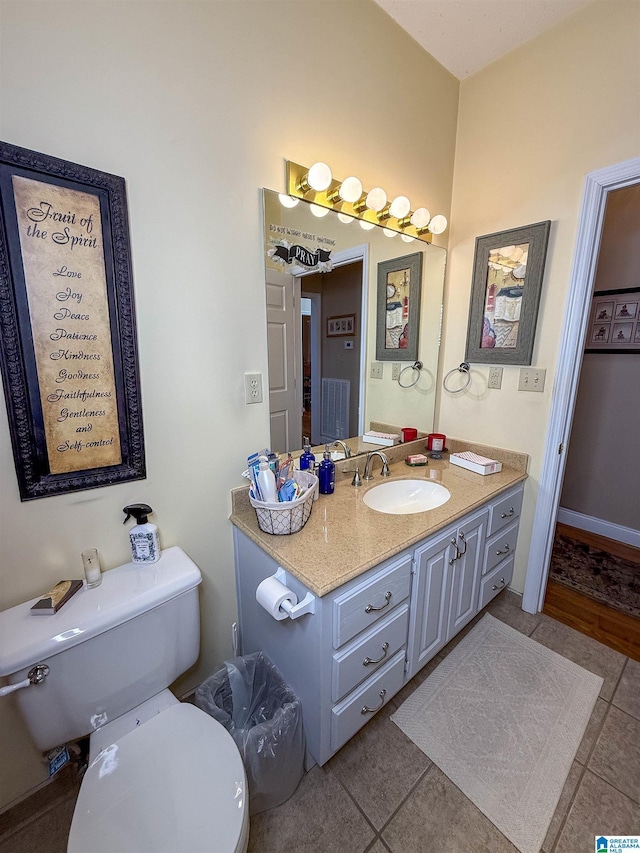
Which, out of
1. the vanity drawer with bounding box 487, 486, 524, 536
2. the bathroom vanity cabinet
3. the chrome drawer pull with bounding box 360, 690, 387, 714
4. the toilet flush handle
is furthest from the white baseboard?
the toilet flush handle

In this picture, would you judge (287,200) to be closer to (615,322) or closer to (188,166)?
(188,166)

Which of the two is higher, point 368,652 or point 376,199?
point 376,199

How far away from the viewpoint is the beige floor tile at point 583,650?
151cm

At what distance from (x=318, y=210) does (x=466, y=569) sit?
1.61 m

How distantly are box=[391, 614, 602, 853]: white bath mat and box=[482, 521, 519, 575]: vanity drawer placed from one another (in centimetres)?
36

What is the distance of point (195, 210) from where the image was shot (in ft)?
3.56

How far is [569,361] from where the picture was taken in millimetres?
1586

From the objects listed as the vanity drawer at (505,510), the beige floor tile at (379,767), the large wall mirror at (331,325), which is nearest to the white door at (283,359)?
the large wall mirror at (331,325)

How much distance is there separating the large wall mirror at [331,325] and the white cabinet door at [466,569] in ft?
2.16

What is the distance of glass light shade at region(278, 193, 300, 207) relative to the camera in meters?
1.25

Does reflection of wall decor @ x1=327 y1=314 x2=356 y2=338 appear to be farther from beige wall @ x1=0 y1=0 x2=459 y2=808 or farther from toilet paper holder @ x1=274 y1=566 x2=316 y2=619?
toilet paper holder @ x1=274 y1=566 x2=316 y2=619

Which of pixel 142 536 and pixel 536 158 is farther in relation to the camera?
pixel 536 158

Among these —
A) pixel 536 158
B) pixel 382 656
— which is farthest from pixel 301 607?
pixel 536 158

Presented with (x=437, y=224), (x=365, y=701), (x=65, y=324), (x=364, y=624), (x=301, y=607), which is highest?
(x=437, y=224)
